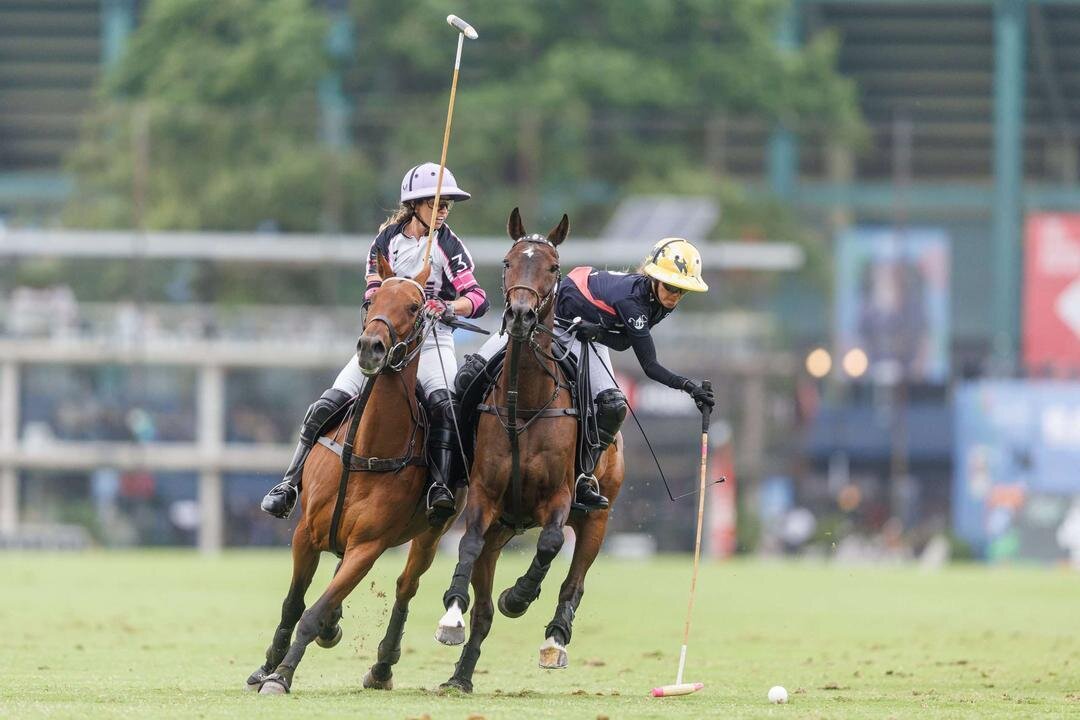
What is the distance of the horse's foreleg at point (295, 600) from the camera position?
14000 mm

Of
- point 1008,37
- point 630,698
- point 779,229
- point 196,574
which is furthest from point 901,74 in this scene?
point 630,698

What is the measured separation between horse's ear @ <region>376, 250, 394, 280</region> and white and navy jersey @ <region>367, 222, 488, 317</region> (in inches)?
32.3

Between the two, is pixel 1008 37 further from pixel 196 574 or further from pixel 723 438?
pixel 196 574

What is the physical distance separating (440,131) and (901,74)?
56.7ft

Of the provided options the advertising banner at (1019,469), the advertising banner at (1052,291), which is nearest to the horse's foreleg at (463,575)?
the advertising banner at (1019,469)

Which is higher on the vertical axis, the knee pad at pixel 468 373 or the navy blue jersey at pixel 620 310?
the navy blue jersey at pixel 620 310

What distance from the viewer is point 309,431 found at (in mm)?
14203

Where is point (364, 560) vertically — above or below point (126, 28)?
below

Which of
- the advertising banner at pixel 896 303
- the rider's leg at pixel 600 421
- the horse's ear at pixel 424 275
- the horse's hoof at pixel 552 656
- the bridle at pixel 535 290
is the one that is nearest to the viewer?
the bridle at pixel 535 290

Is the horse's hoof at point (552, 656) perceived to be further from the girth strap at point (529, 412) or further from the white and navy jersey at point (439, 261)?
the white and navy jersey at point (439, 261)

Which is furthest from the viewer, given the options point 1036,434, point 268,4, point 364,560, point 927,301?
point 268,4

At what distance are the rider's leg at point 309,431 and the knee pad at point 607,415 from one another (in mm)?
1625

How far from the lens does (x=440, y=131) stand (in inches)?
2127

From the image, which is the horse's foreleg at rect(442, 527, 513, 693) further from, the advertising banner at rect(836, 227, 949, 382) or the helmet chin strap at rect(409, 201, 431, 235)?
the advertising banner at rect(836, 227, 949, 382)
